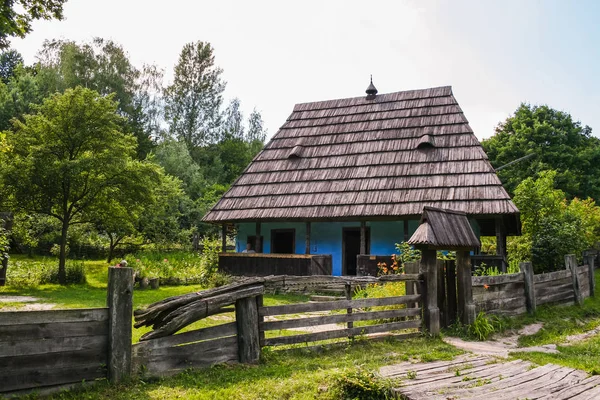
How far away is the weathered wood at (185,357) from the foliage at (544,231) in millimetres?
12572

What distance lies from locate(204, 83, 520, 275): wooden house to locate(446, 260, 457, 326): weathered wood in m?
6.01

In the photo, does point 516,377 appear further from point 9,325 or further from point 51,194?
point 51,194

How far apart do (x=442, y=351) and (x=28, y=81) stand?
39373 millimetres

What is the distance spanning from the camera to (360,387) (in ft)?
16.1

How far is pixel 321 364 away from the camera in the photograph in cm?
628

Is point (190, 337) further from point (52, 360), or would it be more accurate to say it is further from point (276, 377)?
point (52, 360)

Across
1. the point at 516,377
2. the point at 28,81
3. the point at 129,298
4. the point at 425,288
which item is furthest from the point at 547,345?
the point at 28,81

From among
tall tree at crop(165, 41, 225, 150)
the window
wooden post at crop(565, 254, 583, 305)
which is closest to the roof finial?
the window

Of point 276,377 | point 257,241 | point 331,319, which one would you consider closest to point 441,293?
point 331,319

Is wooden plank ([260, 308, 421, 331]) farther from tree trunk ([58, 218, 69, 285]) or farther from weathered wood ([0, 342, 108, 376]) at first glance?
tree trunk ([58, 218, 69, 285])

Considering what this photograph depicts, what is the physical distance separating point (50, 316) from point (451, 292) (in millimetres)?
6981

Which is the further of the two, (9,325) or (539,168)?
(539,168)

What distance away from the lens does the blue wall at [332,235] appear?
1745cm

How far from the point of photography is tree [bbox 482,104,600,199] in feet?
112
